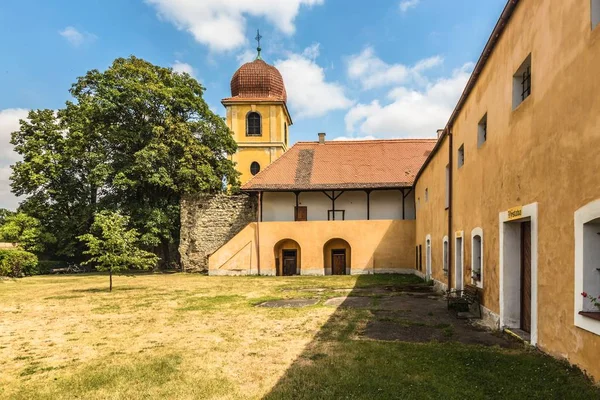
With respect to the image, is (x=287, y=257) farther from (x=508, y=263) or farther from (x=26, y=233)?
(x=508, y=263)

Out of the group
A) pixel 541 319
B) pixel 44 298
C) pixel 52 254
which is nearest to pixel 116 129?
pixel 52 254

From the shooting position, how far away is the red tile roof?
24.2m

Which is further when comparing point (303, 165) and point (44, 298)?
point (303, 165)

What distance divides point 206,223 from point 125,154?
6789mm

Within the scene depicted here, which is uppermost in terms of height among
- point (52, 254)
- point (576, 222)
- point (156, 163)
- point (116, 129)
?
point (116, 129)

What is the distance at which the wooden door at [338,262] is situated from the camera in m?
23.9

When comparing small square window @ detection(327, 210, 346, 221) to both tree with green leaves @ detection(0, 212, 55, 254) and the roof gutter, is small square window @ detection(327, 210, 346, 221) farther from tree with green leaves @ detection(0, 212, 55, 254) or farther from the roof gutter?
tree with green leaves @ detection(0, 212, 55, 254)

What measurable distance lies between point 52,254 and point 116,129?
11.1m

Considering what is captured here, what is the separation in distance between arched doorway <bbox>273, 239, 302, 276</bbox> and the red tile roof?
3340 mm

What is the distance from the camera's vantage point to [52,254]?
28.9m

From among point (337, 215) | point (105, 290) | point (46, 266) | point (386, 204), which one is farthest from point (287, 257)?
point (46, 266)

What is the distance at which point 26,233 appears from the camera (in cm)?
2556

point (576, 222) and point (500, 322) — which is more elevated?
point (576, 222)

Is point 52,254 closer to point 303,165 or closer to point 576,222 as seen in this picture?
point 303,165
